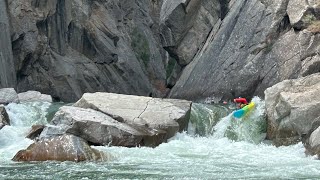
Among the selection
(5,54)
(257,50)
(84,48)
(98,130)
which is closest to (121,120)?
(98,130)

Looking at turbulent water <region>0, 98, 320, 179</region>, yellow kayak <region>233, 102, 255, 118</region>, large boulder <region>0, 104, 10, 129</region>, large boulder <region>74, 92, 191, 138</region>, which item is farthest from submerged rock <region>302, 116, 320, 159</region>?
large boulder <region>0, 104, 10, 129</region>

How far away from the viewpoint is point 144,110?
64.6ft

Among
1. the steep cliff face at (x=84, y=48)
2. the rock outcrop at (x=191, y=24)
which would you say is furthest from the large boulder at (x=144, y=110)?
the steep cliff face at (x=84, y=48)

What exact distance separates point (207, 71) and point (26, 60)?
14.8m

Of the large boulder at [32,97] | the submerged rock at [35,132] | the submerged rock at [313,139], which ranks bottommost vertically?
the submerged rock at [313,139]

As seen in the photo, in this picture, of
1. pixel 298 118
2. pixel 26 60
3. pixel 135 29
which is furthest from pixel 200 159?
pixel 135 29

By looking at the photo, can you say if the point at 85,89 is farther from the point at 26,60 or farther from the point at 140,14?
the point at 140,14

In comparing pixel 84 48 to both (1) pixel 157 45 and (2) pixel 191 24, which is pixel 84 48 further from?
(1) pixel 157 45

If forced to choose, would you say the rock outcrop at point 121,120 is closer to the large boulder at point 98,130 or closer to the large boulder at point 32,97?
the large boulder at point 98,130

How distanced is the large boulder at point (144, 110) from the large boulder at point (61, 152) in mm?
3987

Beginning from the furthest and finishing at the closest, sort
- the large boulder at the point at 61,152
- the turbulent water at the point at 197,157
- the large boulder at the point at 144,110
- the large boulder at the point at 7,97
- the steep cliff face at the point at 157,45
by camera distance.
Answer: the steep cliff face at the point at 157,45 < the large boulder at the point at 7,97 < the large boulder at the point at 144,110 < the large boulder at the point at 61,152 < the turbulent water at the point at 197,157

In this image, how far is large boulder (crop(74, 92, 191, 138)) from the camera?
19.0 m

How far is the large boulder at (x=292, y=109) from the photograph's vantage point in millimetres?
17297

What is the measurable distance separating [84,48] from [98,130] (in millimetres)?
29129
